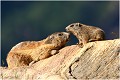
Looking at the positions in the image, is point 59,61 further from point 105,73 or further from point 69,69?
point 105,73

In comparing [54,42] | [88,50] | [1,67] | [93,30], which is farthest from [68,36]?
[88,50]

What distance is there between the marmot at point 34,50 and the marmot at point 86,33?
3.55ft

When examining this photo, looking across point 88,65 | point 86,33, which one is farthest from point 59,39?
point 88,65

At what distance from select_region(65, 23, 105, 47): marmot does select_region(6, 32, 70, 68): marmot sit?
1082 mm

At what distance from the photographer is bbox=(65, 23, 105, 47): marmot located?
15.8m

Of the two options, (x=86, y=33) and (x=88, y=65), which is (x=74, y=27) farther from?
(x=88, y=65)

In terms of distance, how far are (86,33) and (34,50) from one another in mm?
2680

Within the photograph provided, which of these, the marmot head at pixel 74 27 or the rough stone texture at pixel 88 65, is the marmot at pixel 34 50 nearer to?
the marmot head at pixel 74 27

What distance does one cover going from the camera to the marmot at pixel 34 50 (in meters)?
17.4

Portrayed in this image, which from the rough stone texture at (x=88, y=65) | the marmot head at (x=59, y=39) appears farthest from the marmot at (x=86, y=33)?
the rough stone texture at (x=88, y=65)

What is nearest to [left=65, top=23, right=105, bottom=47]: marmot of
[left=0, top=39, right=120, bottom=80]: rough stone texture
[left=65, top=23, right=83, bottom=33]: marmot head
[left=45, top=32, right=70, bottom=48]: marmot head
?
[left=65, top=23, right=83, bottom=33]: marmot head

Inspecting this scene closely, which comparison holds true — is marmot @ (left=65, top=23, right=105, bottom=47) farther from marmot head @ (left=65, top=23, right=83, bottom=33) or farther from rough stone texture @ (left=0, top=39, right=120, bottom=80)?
rough stone texture @ (left=0, top=39, right=120, bottom=80)

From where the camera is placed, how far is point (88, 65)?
13.3 metres

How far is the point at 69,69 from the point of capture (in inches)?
532
